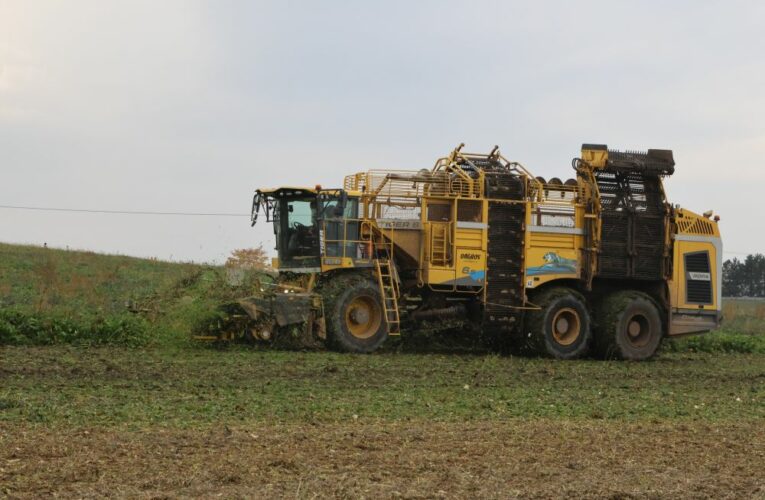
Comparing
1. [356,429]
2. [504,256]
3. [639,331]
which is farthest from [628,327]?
[356,429]

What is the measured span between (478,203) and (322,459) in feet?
40.6

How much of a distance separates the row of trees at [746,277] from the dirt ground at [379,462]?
79.3m

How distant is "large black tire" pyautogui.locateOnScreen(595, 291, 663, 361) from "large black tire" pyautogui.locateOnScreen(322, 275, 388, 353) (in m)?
4.70

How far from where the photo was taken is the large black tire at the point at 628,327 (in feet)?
71.9

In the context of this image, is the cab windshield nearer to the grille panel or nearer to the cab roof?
the cab roof

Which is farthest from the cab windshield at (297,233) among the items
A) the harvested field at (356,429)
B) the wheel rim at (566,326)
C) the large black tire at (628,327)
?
the large black tire at (628,327)

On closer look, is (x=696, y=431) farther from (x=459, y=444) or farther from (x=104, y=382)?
(x=104, y=382)

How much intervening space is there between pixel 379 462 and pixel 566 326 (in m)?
13.1

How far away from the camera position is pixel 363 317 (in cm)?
2017

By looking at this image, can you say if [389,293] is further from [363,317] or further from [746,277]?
[746,277]

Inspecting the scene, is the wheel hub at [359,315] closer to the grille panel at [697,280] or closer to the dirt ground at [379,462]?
the grille panel at [697,280]

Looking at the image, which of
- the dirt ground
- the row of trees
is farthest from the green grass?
the row of trees

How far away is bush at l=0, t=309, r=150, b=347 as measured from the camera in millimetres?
18891

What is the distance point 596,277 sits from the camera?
73.1 feet
